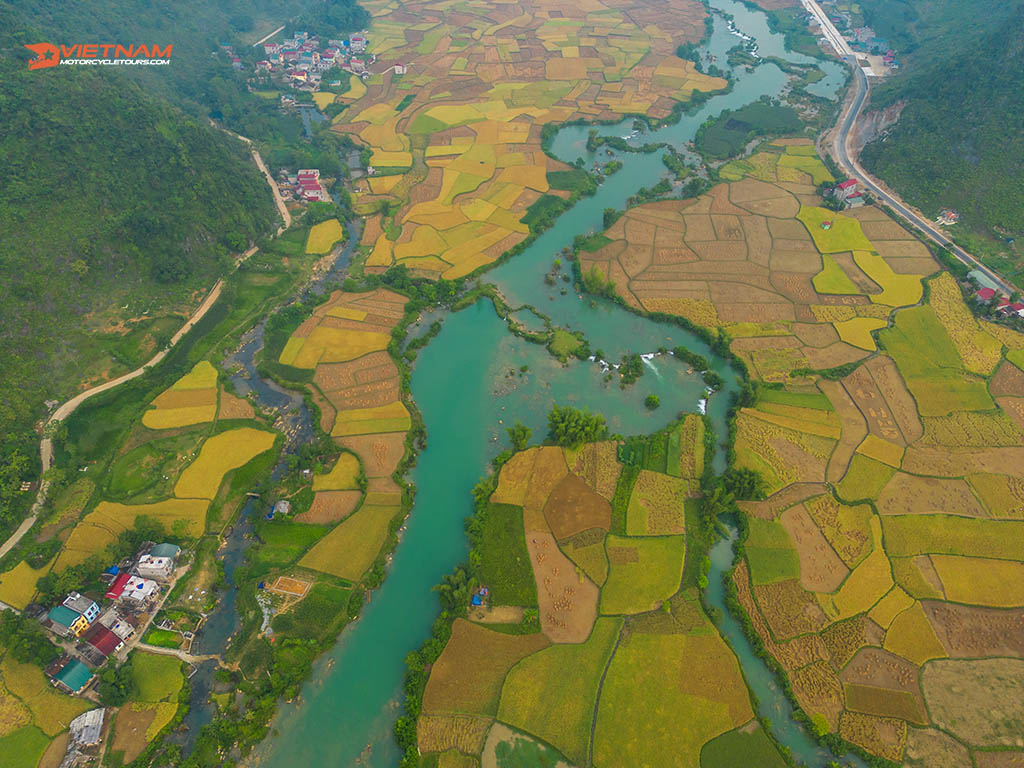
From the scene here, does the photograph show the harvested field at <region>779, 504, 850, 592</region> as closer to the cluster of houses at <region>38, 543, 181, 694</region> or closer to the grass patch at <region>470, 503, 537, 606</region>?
the grass patch at <region>470, 503, 537, 606</region>

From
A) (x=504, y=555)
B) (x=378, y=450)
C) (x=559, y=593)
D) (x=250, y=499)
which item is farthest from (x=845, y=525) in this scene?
(x=250, y=499)

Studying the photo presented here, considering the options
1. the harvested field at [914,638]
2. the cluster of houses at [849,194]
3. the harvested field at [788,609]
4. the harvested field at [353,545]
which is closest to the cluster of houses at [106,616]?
the harvested field at [353,545]

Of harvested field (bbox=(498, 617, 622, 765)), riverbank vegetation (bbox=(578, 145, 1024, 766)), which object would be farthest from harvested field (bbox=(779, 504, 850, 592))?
A: harvested field (bbox=(498, 617, 622, 765))

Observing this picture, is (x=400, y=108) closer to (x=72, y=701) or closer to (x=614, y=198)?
(x=614, y=198)

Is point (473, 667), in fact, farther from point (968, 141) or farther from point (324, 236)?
point (968, 141)

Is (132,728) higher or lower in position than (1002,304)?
lower
